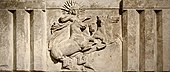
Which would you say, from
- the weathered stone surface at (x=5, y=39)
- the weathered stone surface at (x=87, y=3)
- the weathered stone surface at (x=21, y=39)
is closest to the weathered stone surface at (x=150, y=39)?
the weathered stone surface at (x=87, y=3)

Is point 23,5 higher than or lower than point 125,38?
higher

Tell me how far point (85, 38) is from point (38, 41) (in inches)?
17.1

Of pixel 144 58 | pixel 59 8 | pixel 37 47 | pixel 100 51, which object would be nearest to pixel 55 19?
pixel 59 8

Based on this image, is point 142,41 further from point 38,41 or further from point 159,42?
point 38,41

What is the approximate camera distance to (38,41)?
10.3ft

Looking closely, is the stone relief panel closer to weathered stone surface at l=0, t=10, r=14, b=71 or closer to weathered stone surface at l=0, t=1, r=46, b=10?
weathered stone surface at l=0, t=1, r=46, b=10

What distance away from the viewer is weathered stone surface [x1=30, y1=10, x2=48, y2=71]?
10.3 feet

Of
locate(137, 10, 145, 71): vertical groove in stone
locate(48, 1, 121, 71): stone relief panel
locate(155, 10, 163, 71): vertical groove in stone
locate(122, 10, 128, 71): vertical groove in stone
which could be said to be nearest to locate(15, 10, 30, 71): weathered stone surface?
locate(48, 1, 121, 71): stone relief panel

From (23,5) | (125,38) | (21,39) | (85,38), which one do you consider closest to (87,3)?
(85,38)

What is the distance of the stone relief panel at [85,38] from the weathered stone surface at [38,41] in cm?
9

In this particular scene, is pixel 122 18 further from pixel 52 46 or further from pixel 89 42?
pixel 52 46

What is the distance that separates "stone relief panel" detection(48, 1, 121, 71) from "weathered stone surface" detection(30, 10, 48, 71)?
0.09 metres

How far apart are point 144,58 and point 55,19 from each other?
900 millimetres

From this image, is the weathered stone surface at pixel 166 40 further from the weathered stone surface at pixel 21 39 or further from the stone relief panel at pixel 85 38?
the weathered stone surface at pixel 21 39
